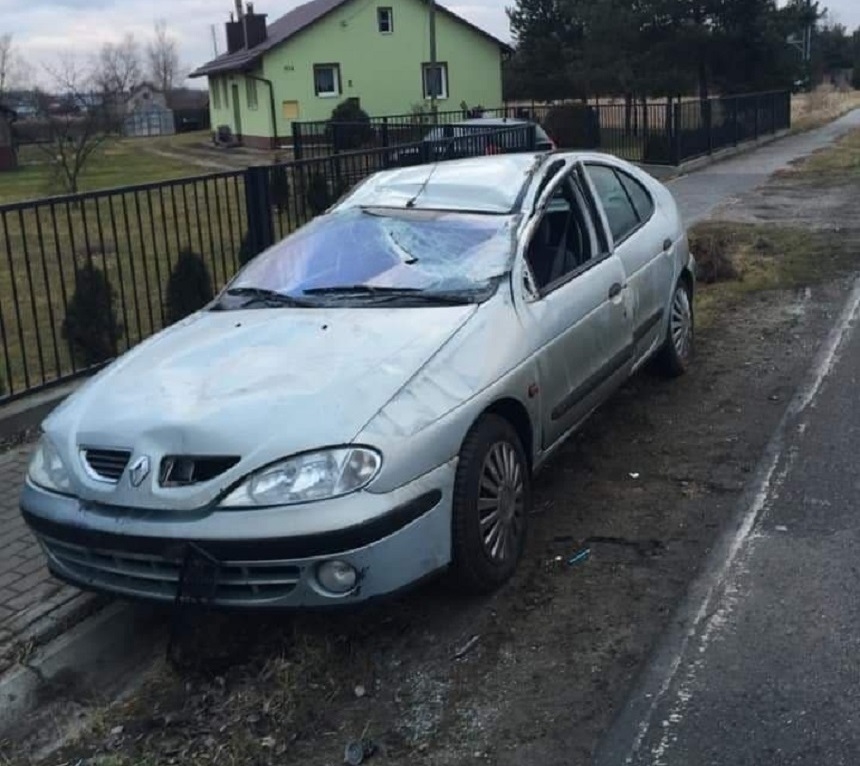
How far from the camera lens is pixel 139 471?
3.81 metres

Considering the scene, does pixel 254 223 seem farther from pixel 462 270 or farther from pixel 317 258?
pixel 462 270

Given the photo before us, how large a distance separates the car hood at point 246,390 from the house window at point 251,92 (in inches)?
1710

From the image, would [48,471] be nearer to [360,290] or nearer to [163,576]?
[163,576]

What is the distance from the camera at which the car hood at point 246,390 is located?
12.4 feet

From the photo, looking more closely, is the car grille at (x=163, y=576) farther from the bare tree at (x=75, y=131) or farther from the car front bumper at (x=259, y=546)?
the bare tree at (x=75, y=131)

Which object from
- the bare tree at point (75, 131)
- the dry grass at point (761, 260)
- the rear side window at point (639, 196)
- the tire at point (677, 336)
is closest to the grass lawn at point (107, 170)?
the bare tree at point (75, 131)

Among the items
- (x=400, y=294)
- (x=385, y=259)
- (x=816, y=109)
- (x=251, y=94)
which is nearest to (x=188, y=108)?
(x=251, y=94)

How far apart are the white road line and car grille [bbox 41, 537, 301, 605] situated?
1272 mm

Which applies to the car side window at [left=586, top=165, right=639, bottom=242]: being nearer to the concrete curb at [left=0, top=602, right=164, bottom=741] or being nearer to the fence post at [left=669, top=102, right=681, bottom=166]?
the concrete curb at [left=0, top=602, right=164, bottom=741]

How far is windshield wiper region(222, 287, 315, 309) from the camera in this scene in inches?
199

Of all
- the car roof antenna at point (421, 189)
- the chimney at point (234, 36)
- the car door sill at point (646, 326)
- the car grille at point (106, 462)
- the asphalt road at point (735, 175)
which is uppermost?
the chimney at point (234, 36)

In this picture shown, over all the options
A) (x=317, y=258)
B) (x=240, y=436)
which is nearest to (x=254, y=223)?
(x=317, y=258)

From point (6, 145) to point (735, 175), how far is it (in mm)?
36116

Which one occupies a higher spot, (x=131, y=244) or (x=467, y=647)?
(x=131, y=244)
